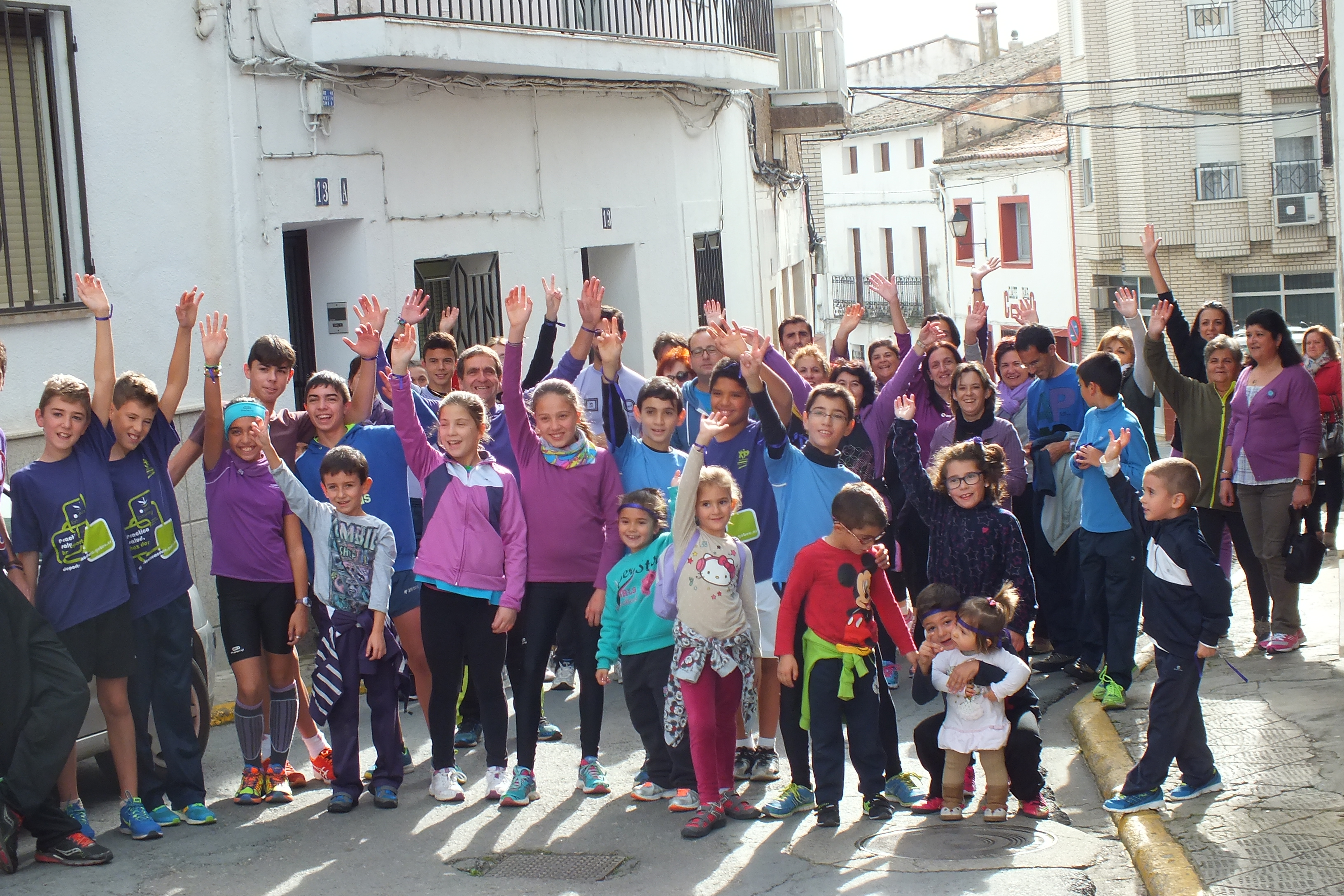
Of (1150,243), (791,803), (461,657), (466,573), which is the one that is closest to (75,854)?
(461,657)

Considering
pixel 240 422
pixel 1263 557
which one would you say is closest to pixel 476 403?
pixel 240 422

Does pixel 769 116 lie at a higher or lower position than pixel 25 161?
higher

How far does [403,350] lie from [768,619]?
2.05 meters

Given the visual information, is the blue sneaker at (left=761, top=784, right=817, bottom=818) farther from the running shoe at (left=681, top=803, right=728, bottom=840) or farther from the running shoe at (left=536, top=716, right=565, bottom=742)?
the running shoe at (left=536, top=716, right=565, bottom=742)

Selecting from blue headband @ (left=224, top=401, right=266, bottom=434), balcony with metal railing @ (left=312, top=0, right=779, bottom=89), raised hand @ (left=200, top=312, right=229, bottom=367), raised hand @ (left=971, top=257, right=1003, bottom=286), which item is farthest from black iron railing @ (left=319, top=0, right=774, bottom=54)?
blue headband @ (left=224, top=401, right=266, bottom=434)

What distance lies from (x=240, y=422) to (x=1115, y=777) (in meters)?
3.92

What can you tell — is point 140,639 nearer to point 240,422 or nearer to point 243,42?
point 240,422

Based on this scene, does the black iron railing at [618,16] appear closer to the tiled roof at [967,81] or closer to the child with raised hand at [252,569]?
the child with raised hand at [252,569]

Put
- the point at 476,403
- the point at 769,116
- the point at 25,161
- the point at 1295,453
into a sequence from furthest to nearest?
1. the point at 769,116
2. the point at 25,161
3. the point at 1295,453
4. the point at 476,403

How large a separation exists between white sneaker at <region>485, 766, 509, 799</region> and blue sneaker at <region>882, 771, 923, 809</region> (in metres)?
1.60

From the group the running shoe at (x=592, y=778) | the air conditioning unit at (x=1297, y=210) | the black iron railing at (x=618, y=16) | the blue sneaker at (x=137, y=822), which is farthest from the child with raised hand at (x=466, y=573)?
the air conditioning unit at (x=1297, y=210)

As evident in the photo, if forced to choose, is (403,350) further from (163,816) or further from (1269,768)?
(1269,768)

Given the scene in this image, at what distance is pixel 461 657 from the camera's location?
6227 millimetres

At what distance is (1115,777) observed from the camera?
6102 millimetres
